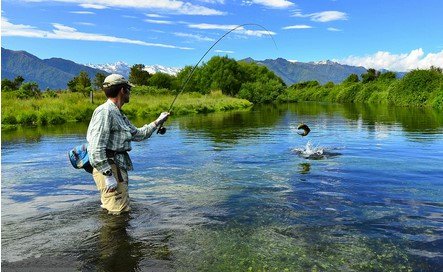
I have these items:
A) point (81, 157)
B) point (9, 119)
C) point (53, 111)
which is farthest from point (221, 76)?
point (81, 157)

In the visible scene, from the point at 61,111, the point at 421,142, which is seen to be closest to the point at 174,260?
the point at 421,142

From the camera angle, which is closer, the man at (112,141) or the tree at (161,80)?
the man at (112,141)

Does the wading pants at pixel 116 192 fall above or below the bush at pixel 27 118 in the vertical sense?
below

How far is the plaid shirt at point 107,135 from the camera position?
262 inches

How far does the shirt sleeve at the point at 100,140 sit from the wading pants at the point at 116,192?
32 cm

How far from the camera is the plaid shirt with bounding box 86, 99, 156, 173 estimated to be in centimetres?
666

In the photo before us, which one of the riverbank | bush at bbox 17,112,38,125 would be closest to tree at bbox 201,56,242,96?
the riverbank

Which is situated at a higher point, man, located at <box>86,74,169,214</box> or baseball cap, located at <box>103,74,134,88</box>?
baseball cap, located at <box>103,74,134,88</box>

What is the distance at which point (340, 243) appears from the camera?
6516mm

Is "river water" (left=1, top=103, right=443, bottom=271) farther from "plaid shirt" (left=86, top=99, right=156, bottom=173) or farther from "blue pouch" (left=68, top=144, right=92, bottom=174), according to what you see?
"plaid shirt" (left=86, top=99, right=156, bottom=173)

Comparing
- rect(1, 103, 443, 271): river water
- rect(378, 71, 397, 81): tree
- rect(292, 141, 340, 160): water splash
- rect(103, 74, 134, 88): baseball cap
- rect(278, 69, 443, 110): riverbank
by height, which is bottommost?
rect(1, 103, 443, 271): river water

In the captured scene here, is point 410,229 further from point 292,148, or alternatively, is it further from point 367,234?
point 292,148

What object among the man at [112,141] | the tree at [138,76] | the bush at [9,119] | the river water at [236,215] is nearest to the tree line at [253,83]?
the tree at [138,76]

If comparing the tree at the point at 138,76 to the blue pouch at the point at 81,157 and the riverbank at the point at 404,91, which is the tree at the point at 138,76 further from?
the blue pouch at the point at 81,157
